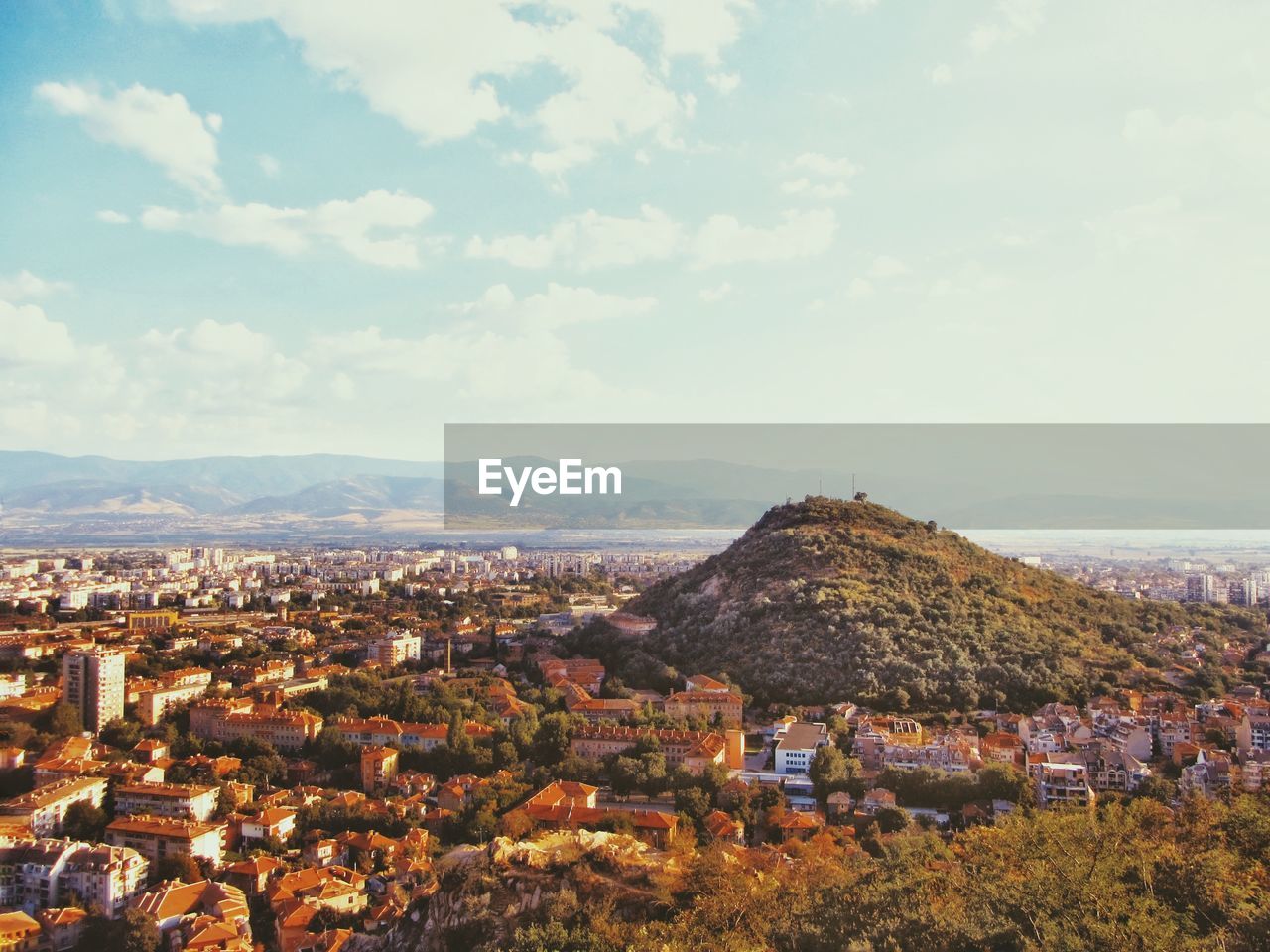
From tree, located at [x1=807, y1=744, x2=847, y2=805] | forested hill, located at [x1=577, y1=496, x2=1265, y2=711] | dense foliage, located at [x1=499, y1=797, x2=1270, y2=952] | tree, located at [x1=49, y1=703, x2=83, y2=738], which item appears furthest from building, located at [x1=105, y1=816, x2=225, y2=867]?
forested hill, located at [x1=577, y1=496, x2=1265, y2=711]

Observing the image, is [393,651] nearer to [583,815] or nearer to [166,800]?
[166,800]

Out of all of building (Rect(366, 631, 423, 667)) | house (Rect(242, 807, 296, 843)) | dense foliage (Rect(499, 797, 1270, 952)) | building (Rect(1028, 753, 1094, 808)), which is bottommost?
house (Rect(242, 807, 296, 843))

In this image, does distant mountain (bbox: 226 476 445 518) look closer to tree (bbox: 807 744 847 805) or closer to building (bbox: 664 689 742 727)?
building (bbox: 664 689 742 727)

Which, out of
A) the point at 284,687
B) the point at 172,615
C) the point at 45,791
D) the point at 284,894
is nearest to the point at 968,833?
the point at 284,894

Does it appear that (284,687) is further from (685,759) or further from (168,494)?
(168,494)

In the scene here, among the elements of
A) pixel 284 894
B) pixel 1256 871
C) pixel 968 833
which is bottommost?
pixel 284 894
